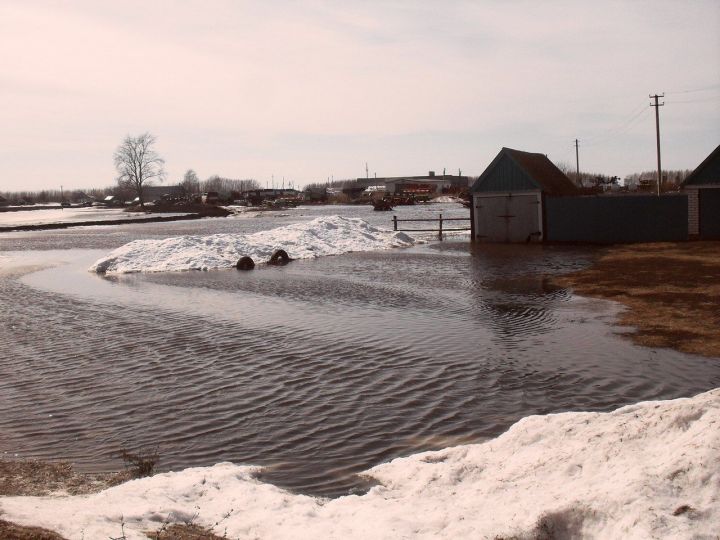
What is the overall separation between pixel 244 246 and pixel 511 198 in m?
13.6

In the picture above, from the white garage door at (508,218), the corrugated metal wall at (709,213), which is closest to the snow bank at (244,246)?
the white garage door at (508,218)

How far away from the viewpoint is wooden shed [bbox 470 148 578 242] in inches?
1281

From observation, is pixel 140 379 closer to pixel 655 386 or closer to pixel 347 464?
pixel 347 464

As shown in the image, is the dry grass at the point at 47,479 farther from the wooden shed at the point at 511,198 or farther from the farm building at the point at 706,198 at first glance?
the farm building at the point at 706,198

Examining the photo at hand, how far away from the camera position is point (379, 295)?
1733 cm

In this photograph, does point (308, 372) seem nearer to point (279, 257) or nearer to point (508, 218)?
point (279, 257)

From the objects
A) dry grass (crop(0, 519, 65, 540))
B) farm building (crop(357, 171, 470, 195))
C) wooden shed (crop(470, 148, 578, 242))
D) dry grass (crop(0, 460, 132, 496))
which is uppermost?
farm building (crop(357, 171, 470, 195))

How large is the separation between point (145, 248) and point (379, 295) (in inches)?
560

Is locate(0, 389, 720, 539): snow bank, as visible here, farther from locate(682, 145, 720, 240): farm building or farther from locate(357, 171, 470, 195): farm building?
locate(357, 171, 470, 195): farm building

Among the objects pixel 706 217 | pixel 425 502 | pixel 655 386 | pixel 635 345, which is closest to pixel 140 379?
pixel 425 502

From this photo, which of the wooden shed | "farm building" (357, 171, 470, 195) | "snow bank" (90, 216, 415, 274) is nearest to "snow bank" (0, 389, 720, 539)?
"snow bank" (90, 216, 415, 274)

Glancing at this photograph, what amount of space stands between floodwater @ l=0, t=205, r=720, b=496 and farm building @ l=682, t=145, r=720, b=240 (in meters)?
15.9

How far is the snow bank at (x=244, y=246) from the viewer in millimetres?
25781

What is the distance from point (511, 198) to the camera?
1308 inches
